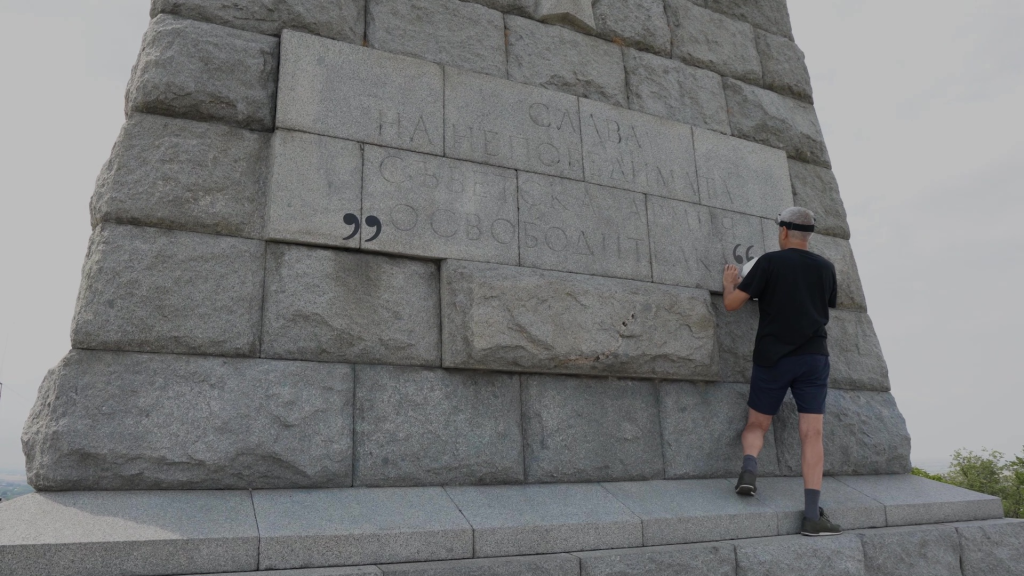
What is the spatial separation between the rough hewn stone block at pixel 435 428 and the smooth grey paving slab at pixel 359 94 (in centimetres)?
131

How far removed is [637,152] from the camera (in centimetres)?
496

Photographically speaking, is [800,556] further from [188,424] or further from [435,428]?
[188,424]

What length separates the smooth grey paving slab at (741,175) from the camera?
17.1 ft

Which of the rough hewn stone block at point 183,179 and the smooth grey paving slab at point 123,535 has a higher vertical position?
Answer: the rough hewn stone block at point 183,179

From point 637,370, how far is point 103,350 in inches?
109

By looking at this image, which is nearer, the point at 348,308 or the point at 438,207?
the point at 348,308

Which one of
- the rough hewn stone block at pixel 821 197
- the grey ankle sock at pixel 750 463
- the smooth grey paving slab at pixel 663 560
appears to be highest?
the rough hewn stone block at pixel 821 197

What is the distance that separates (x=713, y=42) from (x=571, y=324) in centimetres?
296

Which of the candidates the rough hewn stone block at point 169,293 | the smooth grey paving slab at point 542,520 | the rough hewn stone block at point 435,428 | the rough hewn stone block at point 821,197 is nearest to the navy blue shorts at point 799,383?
the smooth grey paving slab at point 542,520

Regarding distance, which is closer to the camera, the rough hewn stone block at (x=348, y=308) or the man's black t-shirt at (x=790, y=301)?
the rough hewn stone block at (x=348, y=308)

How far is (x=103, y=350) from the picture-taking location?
326cm

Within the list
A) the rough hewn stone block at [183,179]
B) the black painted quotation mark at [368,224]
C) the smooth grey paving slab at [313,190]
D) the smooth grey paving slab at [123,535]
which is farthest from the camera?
the black painted quotation mark at [368,224]

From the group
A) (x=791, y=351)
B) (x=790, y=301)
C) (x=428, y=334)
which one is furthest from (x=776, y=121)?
(x=428, y=334)

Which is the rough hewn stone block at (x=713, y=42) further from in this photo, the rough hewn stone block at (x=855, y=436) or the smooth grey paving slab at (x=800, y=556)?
the smooth grey paving slab at (x=800, y=556)
